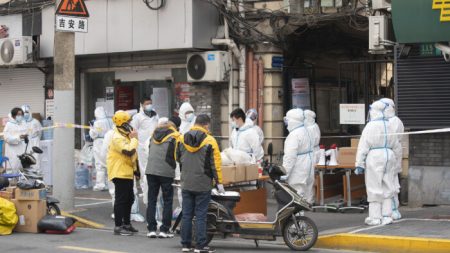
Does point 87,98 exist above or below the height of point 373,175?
above

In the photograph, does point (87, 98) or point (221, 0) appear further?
point (87, 98)

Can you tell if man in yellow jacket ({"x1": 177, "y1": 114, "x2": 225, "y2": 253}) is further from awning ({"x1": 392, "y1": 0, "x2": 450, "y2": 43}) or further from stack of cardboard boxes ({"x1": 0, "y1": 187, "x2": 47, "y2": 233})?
awning ({"x1": 392, "y1": 0, "x2": 450, "y2": 43})

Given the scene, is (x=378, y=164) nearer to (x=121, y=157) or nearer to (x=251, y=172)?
(x=251, y=172)

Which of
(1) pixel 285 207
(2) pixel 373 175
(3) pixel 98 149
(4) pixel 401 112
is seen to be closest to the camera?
(1) pixel 285 207

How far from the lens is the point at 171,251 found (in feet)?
34.9

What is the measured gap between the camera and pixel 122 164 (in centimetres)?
1194

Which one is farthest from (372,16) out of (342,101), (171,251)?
(171,251)

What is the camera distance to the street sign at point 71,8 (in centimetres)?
1371

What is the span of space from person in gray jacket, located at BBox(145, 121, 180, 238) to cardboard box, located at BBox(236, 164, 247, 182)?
1042mm

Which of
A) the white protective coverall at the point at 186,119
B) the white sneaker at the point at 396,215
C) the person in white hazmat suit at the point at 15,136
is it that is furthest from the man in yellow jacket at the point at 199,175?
the person in white hazmat suit at the point at 15,136

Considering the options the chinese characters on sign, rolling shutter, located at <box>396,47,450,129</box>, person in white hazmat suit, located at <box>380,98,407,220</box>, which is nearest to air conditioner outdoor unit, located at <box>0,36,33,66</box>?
the chinese characters on sign

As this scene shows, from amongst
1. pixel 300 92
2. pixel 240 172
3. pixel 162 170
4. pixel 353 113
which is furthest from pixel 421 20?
pixel 162 170

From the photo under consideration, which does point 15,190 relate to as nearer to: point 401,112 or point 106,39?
point 106,39

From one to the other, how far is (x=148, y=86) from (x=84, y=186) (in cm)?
285
